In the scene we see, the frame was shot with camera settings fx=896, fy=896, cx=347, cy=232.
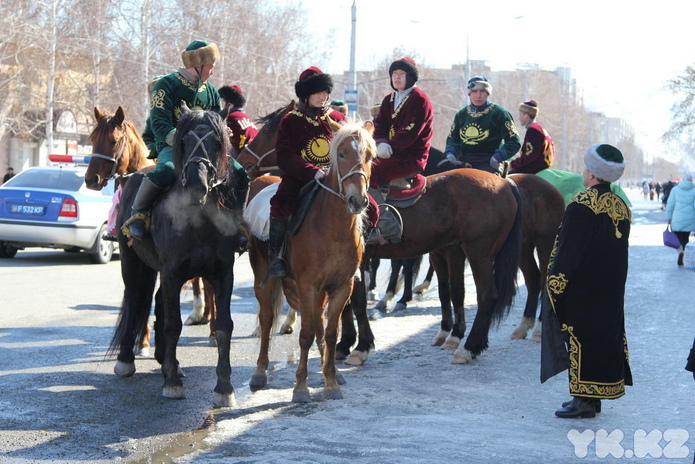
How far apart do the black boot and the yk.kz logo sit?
31cm

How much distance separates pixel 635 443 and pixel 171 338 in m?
3.52

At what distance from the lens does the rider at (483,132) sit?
10492 millimetres

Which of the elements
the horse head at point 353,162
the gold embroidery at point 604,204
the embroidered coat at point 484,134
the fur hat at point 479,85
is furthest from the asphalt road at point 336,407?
the fur hat at point 479,85

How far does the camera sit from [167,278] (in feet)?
23.2

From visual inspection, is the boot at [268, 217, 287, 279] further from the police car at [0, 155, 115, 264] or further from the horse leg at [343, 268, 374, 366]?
the police car at [0, 155, 115, 264]

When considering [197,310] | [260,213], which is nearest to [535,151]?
[197,310]

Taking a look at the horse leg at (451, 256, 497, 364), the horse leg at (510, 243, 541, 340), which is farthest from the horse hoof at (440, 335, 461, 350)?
the horse leg at (510, 243, 541, 340)

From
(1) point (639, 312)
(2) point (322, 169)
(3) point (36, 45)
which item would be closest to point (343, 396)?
(2) point (322, 169)

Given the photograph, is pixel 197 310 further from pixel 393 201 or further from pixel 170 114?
pixel 170 114

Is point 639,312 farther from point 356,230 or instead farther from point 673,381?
point 356,230

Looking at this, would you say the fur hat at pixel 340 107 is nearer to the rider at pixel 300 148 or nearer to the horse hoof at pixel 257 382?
the rider at pixel 300 148

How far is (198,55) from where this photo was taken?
7.71 metres

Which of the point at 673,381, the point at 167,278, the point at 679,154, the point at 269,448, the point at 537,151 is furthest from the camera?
the point at 679,154

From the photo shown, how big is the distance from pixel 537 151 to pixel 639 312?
2750 mm
